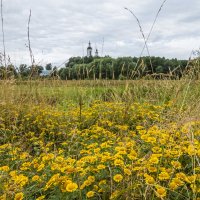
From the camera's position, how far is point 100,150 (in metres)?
2.38

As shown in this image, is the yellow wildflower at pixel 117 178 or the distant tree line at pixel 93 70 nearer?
the yellow wildflower at pixel 117 178

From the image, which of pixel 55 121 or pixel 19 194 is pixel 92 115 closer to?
pixel 55 121

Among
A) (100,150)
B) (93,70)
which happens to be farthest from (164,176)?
(93,70)

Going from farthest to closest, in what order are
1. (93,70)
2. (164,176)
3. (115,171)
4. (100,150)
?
(93,70) < (100,150) < (115,171) < (164,176)

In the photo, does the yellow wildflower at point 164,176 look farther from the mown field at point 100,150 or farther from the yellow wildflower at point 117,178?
the yellow wildflower at point 117,178

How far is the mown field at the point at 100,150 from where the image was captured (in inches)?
61.3

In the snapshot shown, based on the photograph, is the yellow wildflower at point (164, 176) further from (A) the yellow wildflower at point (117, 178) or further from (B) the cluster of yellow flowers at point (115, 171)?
(A) the yellow wildflower at point (117, 178)

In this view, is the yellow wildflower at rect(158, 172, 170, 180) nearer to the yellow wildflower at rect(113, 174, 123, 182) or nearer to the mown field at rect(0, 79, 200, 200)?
the mown field at rect(0, 79, 200, 200)

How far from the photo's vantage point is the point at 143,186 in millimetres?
1481

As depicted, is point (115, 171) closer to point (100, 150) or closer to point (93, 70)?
point (100, 150)

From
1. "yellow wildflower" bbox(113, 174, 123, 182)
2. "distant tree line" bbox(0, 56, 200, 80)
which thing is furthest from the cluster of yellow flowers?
"distant tree line" bbox(0, 56, 200, 80)

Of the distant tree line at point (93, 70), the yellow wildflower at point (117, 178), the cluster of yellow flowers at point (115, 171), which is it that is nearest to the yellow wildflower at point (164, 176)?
the cluster of yellow flowers at point (115, 171)

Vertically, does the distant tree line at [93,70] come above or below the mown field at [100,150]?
above

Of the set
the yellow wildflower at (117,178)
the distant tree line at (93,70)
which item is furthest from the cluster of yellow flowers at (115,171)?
the distant tree line at (93,70)
